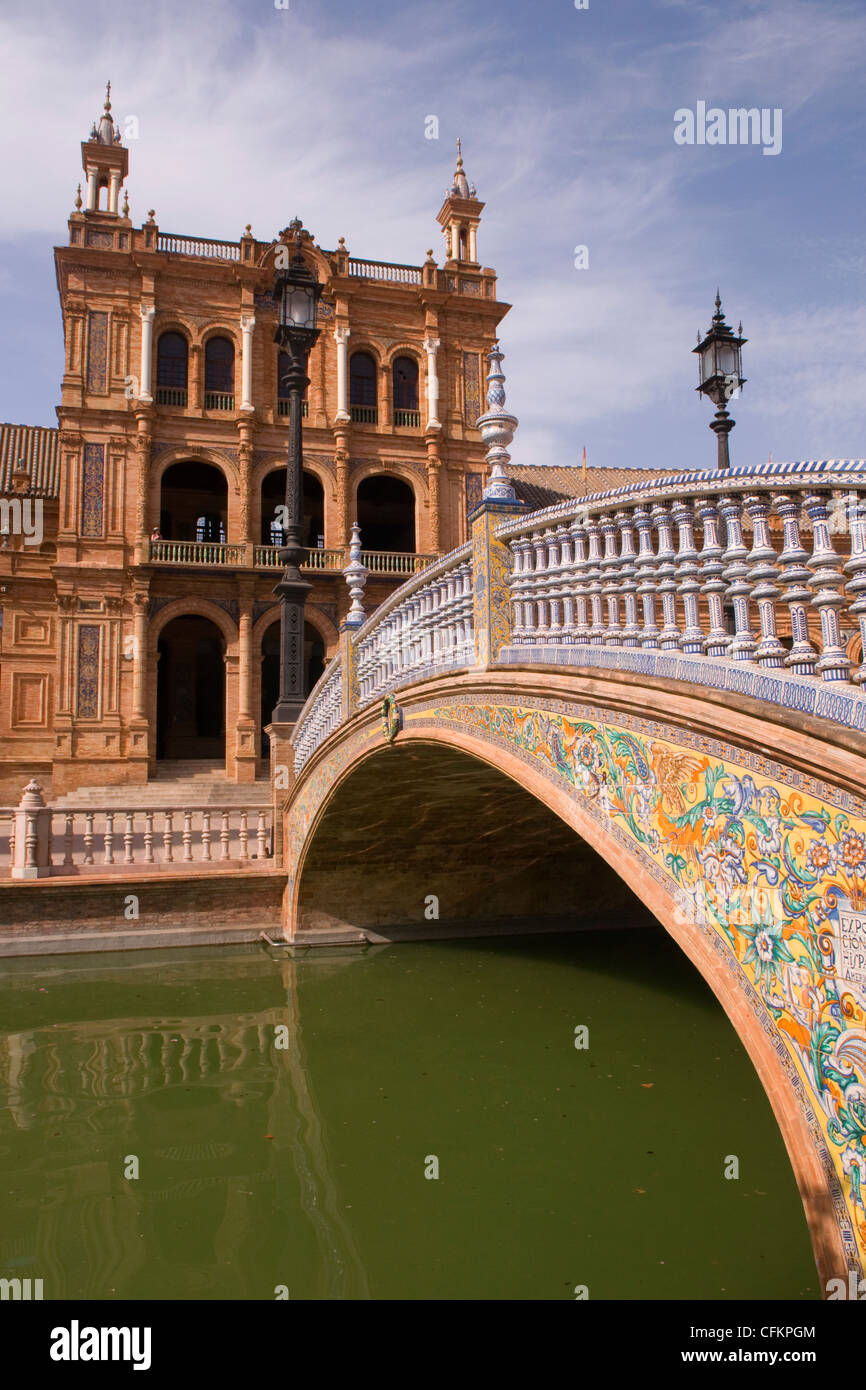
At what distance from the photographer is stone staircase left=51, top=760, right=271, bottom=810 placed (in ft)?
69.3

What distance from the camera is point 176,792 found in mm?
22375

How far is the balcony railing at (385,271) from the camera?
2781cm

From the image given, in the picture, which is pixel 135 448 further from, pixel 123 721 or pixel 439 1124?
pixel 439 1124

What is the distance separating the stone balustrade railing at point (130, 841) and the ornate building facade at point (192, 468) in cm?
1018

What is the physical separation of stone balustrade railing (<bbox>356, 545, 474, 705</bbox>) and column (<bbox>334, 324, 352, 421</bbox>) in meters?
18.4

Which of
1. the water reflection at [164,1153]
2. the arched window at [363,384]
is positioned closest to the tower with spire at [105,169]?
the arched window at [363,384]

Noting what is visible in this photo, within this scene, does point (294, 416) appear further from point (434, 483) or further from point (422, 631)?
point (434, 483)

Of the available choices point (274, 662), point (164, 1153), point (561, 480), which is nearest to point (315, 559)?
point (274, 662)

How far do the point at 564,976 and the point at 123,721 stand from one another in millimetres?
16219

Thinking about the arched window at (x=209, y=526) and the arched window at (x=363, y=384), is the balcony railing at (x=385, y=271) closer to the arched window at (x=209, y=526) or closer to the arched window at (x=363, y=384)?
the arched window at (x=363, y=384)

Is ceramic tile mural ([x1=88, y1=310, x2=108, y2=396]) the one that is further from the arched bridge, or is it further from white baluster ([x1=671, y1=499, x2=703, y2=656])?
white baluster ([x1=671, y1=499, x2=703, y2=656])

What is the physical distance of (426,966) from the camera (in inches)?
453
